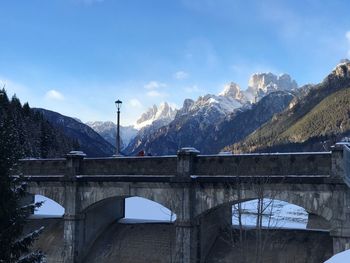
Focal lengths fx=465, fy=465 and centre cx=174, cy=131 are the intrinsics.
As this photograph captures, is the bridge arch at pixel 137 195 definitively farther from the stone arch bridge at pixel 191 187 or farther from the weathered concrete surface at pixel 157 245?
the weathered concrete surface at pixel 157 245

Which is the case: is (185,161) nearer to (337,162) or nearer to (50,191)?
(337,162)

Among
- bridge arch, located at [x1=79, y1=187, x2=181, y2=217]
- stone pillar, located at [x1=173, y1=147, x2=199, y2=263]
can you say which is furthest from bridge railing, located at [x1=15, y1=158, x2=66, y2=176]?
stone pillar, located at [x1=173, y1=147, x2=199, y2=263]

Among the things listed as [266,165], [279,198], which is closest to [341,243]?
[279,198]

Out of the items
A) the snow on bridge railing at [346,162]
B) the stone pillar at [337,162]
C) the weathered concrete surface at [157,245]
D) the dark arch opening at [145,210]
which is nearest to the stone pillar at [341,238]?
the snow on bridge railing at [346,162]

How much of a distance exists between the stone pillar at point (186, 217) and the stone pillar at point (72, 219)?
7.14 m

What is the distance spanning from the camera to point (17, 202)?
1477 centimetres

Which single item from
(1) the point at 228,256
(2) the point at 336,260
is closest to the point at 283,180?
(1) the point at 228,256

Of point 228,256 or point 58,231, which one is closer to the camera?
point 228,256

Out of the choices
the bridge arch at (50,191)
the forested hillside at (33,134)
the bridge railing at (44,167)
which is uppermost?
the forested hillside at (33,134)

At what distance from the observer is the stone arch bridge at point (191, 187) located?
21016 millimetres

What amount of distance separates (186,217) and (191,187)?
1615 millimetres

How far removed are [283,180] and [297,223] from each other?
23329mm

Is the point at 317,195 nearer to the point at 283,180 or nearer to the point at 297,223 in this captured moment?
the point at 283,180

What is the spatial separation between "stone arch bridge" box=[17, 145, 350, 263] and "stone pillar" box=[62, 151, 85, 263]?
0.20ft
